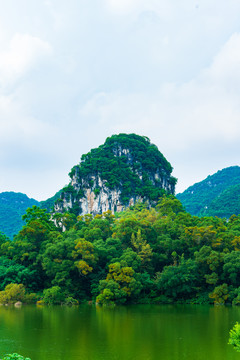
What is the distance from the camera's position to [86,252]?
30641 mm

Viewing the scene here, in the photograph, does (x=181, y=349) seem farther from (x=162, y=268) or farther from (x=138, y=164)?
(x=138, y=164)

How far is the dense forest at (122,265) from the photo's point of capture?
29422 millimetres

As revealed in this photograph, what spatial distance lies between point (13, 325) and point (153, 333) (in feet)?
21.9

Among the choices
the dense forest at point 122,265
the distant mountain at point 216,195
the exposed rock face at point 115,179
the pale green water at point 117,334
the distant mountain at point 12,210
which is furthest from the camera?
the distant mountain at point 12,210

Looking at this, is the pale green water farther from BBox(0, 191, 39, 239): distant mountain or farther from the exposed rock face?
BBox(0, 191, 39, 239): distant mountain

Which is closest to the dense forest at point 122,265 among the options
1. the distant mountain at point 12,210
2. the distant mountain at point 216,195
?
the distant mountain at point 216,195

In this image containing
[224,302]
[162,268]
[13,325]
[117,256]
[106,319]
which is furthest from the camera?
[162,268]

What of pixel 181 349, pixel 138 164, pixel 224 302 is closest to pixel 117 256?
pixel 224 302

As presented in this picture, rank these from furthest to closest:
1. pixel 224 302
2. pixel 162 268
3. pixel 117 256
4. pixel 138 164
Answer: pixel 138 164
pixel 162 268
pixel 117 256
pixel 224 302

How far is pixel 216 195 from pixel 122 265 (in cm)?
5567

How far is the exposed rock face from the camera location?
55422mm

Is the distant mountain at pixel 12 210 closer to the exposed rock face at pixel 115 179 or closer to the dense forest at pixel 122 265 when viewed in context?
the exposed rock face at pixel 115 179

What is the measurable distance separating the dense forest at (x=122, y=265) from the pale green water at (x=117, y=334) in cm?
383

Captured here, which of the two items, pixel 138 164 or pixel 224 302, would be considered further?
pixel 138 164
